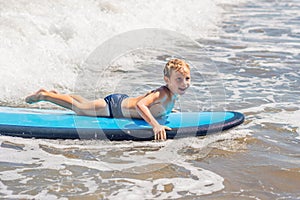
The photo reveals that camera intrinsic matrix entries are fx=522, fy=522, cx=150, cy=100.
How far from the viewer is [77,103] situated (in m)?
4.96

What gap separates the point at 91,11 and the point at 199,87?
453 cm

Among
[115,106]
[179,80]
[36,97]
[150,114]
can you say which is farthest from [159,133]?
[36,97]

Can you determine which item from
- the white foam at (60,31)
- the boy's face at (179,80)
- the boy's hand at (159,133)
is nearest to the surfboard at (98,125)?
the boy's hand at (159,133)

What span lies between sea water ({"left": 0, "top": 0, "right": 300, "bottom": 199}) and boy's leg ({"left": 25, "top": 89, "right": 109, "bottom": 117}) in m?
0.55

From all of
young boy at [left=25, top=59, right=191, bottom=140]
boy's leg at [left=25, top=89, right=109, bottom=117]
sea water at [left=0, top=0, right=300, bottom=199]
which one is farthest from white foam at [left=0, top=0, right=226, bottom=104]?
young boy at [left=25, top=59, right=191, bottom=140]

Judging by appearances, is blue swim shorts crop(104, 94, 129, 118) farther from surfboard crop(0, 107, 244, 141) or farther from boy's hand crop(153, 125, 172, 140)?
boy's hand crop(153, 125, 172, 140)

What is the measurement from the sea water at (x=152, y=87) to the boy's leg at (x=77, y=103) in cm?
55

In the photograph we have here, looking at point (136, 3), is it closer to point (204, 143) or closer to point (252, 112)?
point (252, 112)

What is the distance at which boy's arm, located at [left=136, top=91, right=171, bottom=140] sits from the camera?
4.38 meters

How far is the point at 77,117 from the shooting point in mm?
4781

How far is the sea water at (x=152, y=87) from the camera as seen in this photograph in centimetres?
360

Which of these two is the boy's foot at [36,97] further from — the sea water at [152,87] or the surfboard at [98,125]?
the sea water at [152,87]

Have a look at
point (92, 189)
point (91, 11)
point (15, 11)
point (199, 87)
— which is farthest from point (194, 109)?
point (91, 11)

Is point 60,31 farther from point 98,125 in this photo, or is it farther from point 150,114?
point 150,114
